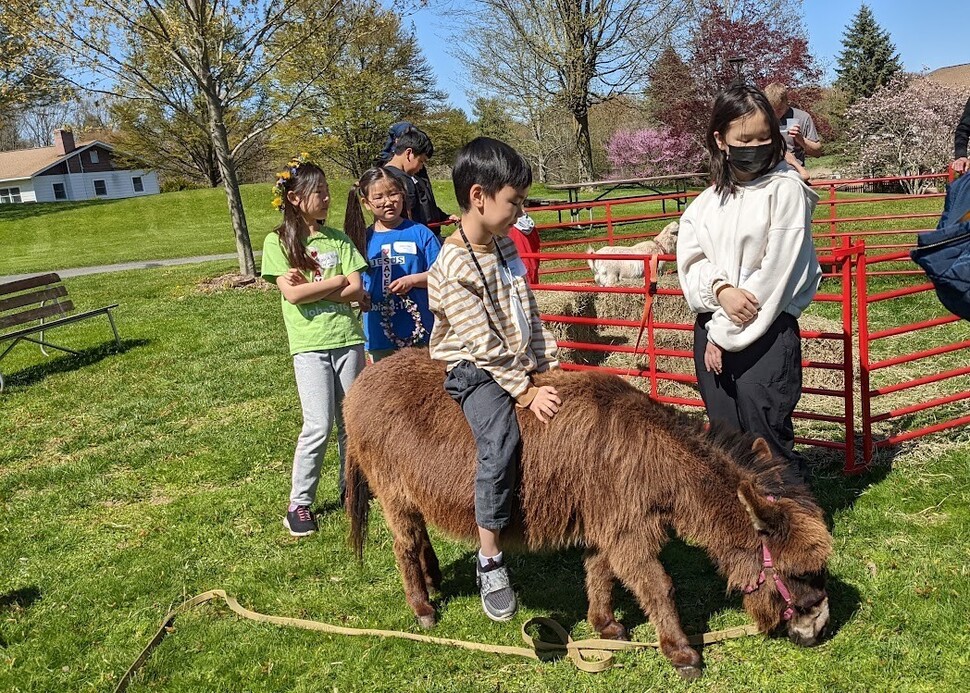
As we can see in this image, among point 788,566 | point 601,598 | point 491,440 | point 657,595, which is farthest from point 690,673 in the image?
point 491,440

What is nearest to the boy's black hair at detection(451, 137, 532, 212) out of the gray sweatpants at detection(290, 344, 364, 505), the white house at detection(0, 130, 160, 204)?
the gray sweatpants at detection(290, 344, 364, 505)

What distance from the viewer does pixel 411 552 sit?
3.61 metres

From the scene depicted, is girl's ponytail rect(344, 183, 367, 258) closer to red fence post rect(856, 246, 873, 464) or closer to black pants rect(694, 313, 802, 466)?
black pants rect(694, 313, 802, 466)

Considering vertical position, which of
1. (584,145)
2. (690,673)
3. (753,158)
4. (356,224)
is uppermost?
(584,145)

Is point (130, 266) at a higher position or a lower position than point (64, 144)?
lower

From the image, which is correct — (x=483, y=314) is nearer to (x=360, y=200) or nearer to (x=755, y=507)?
(x=755, y=507)

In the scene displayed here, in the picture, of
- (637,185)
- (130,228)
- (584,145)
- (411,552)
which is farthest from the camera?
(130,228)

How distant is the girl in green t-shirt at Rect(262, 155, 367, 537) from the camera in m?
4.24

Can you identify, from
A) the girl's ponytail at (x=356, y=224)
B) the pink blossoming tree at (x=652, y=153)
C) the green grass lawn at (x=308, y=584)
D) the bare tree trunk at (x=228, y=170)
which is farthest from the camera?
the pink blossoming tree at (x=652, y=153)

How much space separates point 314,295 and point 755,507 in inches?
99.7

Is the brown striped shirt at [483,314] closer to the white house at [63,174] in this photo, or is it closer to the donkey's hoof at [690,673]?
the donkey's hoof at [690,673]

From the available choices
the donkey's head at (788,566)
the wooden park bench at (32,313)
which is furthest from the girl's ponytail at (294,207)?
the wooden park bench at (32,313)

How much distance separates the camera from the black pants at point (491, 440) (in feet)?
9.96

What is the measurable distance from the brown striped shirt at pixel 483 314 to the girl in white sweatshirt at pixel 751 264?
0.85 m
